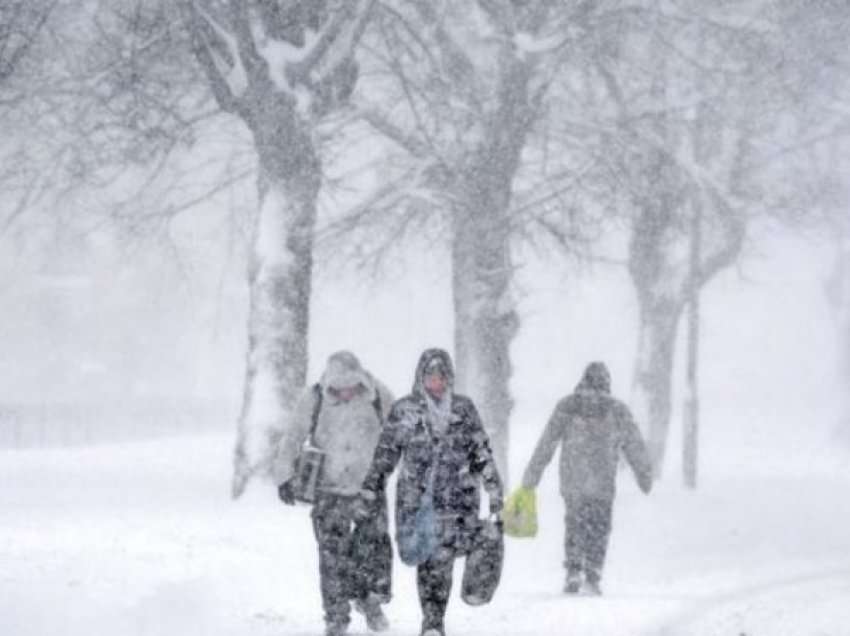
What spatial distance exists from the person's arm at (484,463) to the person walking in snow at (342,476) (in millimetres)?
961

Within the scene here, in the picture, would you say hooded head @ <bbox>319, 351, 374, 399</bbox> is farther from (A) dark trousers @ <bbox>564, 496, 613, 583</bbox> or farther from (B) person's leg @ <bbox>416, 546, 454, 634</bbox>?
(A) dark trousers @ <bbox>564, 496, 613, 583</bbox>

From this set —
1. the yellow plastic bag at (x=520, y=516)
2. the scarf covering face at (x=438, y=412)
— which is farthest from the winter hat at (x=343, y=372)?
the yellow plastic bag at (x=520, y=516)

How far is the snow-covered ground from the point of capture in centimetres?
989

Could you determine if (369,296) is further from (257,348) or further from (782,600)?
(782,600)

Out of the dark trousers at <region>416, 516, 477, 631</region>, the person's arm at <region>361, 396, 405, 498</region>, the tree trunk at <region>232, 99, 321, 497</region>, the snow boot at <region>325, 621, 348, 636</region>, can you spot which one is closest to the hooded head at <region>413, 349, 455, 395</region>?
the person's arm at <region>361, 396, 405, 498</region>

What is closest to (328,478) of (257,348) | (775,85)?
(257,348)

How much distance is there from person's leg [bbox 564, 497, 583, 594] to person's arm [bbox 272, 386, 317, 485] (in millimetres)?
3153

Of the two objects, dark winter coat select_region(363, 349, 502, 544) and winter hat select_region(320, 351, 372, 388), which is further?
winter hat select_region(320, 351, 372, 388)

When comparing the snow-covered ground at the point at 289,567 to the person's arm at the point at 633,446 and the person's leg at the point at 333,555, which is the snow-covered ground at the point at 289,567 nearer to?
the person's leg at the point at 333,555

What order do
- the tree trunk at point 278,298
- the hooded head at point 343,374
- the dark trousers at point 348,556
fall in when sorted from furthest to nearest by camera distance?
1. the tree trunk at point 278,298
2. the hooded head at point 343,374
3. the dark trousers at point 348,556

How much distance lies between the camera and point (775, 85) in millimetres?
21234

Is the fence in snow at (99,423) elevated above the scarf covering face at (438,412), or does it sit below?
above

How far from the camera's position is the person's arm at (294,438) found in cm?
936

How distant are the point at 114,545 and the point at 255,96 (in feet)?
16.0
